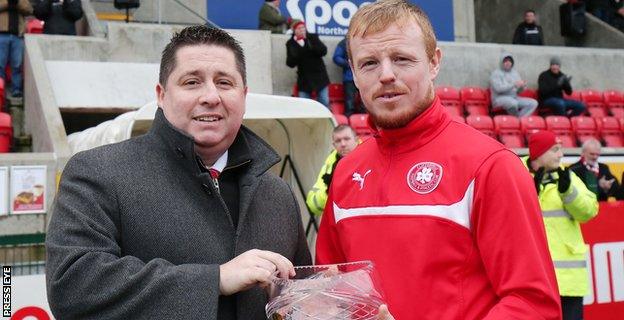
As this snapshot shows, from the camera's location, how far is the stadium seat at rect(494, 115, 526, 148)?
11602mm

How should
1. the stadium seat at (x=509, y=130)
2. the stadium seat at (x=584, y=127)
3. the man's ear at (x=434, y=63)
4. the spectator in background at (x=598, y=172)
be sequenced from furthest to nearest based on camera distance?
the stadium seat at (x=584, y=127), the stadium seat at (x=509, y=130), the spectator in background at (x=598, y=172), the man's ear at (x=434, y=63)

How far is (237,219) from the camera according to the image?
6.63ft

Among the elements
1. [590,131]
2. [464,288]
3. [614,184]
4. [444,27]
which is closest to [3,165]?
[464,288]

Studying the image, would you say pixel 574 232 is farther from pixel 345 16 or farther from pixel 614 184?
pixel 345 16

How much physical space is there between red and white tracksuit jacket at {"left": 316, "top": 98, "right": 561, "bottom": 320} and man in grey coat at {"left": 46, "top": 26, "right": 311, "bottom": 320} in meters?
0.31

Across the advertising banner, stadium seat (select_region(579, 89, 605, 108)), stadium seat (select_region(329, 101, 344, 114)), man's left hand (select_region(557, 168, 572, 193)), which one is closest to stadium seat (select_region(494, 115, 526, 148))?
stadium seat (select_region(329, 101, 344, 114))

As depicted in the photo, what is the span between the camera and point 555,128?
12352mm

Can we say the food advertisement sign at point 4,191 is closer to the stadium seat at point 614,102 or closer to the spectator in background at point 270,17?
the spectator in background at point 270,17

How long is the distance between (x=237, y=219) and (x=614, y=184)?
7.42 metres

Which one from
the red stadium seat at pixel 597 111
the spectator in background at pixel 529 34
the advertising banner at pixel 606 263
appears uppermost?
the spectator in background at pixel 529 34

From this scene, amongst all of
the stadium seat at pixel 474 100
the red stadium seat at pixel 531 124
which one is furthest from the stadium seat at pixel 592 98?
the red stadium seat at pixel 531 124

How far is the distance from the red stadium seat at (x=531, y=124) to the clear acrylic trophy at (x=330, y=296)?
10750mm

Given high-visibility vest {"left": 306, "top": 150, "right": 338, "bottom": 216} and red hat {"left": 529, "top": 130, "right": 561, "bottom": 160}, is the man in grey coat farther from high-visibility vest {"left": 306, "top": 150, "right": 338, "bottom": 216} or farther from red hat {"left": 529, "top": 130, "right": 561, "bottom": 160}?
high-visibility vest {"left": 306, "top": 150, "right": 338, "bottom": 216}

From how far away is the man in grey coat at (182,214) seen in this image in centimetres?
168
